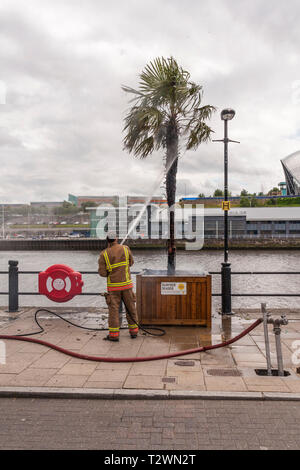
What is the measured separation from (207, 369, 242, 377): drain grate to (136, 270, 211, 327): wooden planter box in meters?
2.10

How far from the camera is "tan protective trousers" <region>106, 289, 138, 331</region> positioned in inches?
254

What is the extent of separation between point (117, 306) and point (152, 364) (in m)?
1.38

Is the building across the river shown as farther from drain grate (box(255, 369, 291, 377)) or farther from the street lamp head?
drain grate (box(255, 369, 291, 377))

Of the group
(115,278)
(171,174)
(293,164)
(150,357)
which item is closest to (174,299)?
(115,278)

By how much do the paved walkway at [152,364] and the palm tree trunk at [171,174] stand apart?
7.31 feet

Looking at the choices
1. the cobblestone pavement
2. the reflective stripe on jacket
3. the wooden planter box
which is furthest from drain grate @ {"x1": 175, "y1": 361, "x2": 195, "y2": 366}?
the wooden planter box

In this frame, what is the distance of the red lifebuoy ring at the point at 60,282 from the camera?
25.5 ft

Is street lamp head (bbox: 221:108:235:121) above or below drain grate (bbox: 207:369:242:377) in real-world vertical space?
above

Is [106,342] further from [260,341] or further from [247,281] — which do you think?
[247,281]

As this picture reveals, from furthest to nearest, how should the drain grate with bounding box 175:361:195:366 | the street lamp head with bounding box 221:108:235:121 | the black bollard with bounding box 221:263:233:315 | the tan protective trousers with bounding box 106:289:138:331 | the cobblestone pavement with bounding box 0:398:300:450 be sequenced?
the street lamp head with bounding box 221:108:235:121 < the black bollard with bounding box 221:263:233:315 < the tan protective trousers with bounding box 106:289:138:331 < the drain grate with bounding box 175:361:195:366 < the cobblestone pavement with bounding box 0:398:300:450

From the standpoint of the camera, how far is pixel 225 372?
5.07m

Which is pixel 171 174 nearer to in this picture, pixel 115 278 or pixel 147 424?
pixel 115 278

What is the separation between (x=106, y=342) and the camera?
643cm
